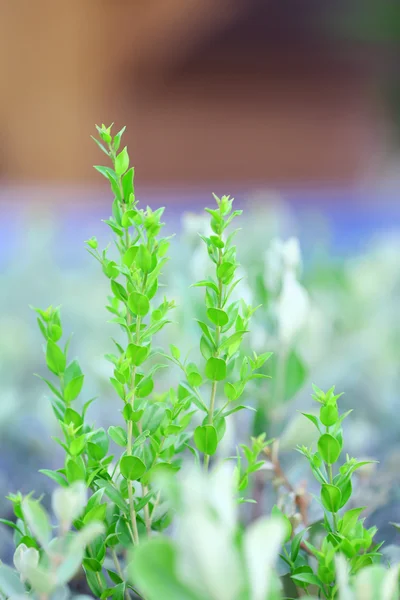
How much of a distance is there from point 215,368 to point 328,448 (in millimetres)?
40

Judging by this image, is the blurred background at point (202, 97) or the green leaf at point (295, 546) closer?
the green leaf at point (295, 546)

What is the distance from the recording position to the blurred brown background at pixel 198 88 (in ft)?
9.09

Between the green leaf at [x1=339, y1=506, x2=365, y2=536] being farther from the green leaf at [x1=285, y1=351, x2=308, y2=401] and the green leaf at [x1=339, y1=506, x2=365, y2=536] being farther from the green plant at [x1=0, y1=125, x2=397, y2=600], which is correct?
the green leaf at [x1=285, y1=351, x2=308, y2=401]

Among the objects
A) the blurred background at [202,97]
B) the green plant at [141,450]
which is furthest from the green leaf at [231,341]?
the blurred background at [202,97]

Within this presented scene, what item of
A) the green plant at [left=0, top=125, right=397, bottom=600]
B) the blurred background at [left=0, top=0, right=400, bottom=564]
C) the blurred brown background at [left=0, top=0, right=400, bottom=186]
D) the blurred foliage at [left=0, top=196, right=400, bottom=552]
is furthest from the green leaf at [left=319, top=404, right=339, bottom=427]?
the blurred brown background at [left=0, top=0, right=400, bottom=186]

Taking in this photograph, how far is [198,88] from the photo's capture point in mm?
3160

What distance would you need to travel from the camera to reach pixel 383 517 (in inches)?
11.7

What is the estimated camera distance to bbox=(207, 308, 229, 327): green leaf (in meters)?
0.20

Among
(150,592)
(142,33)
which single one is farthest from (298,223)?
(142,33)

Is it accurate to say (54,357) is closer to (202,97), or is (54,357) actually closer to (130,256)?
(130,256)

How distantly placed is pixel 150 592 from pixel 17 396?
0.36 metres

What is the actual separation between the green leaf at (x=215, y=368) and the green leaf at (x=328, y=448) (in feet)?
0.11

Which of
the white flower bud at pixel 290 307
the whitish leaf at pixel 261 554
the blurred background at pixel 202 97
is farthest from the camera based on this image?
the blurred background at pixel 202 97

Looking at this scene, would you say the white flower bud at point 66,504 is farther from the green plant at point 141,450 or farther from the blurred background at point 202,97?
the blurred background at point 202,97
